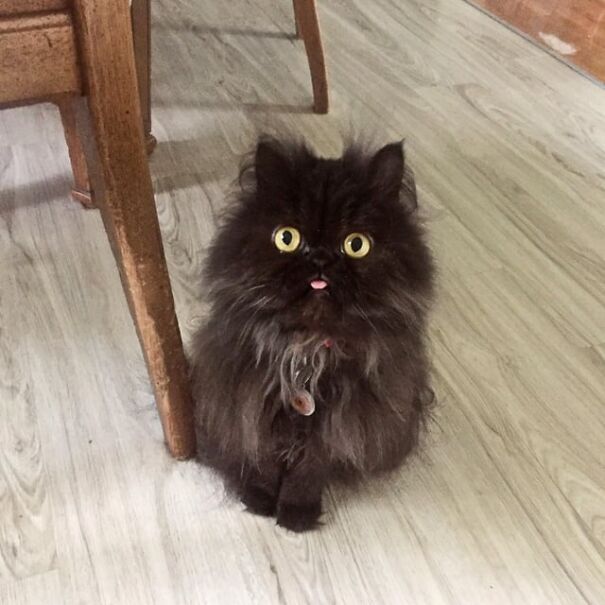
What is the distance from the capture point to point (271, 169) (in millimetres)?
780

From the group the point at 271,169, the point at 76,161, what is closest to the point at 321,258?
the point at 271,169

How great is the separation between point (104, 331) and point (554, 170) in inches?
40.6

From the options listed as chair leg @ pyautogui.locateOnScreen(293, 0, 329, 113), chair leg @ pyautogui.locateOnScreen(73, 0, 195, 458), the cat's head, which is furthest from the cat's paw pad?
chair leg @ pyautogui.locateOnScreen(293, 0, 329, 113)

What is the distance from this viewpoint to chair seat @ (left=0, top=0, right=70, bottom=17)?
0.70m

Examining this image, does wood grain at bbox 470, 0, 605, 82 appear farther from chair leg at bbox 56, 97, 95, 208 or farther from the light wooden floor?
chair leg at bbox 56, 97, 95, 208

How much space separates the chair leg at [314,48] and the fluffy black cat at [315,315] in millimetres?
919

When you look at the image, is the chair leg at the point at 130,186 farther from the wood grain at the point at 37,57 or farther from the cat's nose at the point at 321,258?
the cat's nose at the point at 321,258

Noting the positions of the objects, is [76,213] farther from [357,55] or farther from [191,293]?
→ [357,55]

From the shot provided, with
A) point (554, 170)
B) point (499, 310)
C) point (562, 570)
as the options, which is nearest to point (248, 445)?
point (562, 570)

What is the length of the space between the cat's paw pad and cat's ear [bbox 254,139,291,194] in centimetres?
40

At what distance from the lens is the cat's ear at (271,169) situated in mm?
→ 776

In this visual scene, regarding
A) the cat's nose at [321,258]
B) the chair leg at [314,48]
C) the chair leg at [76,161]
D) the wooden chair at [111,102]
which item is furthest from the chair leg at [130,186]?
the chair leg at [314,48]

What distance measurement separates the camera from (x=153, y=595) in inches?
35.1

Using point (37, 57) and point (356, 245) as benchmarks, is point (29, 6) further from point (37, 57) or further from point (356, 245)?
point (356, 245)
